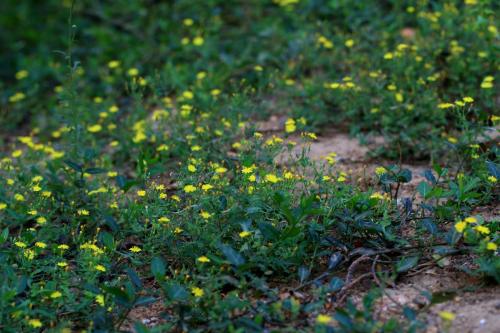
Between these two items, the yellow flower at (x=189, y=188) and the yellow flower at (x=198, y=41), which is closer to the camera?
the yellow flower at (x=189, y=188)

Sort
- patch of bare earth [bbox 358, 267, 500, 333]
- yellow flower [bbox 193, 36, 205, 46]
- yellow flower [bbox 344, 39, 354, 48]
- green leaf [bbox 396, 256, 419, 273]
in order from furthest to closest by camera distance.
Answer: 1. yellow flower [bbox 193, 36, 205, 46]
2. yellow flower [bbox 344, 39, 354, 48]
3. green leaf [bbox 396, 256, 419, 273]
4. patch of bare earth [bbox 358, 267, 500, 333]

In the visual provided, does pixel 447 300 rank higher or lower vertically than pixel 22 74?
higher

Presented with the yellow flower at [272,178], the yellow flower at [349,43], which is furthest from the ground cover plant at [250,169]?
the yellow flower at [349,43]

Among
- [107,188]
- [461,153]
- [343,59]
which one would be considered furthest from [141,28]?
[461,153]

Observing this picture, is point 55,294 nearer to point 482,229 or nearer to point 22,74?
point 482,229

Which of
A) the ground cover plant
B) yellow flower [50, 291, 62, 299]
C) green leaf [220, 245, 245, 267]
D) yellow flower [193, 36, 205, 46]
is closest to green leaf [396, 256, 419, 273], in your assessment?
the ground cover plant

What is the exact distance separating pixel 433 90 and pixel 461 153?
823mm

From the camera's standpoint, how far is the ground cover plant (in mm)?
3617

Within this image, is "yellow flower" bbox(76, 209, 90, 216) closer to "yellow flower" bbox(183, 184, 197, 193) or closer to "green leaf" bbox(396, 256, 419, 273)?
"yellow flower" bbox(183, 184, 197, 193)

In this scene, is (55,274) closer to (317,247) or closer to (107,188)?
(107,188)

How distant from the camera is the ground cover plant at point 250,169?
3617mm

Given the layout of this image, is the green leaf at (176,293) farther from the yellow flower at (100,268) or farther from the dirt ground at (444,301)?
the yellow flower at (100,268)

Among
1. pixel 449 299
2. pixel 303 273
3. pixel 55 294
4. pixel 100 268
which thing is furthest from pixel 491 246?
pixel 55 294

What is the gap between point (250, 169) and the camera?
4.20 m
